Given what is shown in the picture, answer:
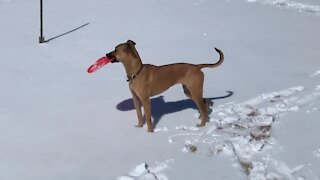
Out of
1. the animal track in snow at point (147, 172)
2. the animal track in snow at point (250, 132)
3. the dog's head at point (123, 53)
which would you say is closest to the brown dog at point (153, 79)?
the dog's head at point (123, 53)

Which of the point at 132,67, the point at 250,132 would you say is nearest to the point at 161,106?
the point at 132,67

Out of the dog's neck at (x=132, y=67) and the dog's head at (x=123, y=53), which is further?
the dog's neck at (x=132, y=67)

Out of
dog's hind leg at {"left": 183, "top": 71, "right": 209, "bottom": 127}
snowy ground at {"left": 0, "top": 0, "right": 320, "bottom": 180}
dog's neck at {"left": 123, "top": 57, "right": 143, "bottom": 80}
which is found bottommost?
snowy ground at {"left": 0, "top": 0, "right": 320, "bottom": 180}

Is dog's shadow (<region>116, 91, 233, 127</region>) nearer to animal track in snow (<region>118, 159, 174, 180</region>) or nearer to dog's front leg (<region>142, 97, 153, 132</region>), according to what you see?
dog's front leg (<region>142, 97, 153, 132</region>)

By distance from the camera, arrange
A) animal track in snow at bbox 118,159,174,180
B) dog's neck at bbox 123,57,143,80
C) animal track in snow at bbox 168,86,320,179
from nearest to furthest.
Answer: animal track in snow at bbox 118,159,174,180
animal track in snow at bbox 168,86,320,179
dog's neck at bbox 123,57,143,80

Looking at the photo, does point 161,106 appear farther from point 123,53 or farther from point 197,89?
point 123,53

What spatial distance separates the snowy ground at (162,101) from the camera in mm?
5453

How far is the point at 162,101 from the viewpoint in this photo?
7.36 m

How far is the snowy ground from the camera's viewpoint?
545 centimetres

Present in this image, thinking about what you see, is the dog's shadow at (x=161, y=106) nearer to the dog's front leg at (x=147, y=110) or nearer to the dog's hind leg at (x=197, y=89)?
the dog's front leg at (x=147, y=110)

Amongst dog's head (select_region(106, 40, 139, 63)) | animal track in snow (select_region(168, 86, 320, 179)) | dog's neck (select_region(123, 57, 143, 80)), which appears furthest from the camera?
dog's neck (select_region(123, 57, 143, 80))

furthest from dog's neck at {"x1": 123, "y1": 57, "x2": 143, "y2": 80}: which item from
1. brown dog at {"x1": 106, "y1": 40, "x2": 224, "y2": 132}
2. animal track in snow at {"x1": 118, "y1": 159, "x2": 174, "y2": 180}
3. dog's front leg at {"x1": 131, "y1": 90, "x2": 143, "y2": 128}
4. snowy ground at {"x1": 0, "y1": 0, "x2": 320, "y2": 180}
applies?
animal track in snow at {"x1": 118, "y1": 159, "x2": 174, "y2": 180}

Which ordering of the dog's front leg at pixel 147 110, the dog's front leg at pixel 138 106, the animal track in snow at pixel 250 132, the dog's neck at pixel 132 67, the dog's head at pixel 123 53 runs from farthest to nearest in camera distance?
the dog's front leg at pixel 138 106, the dog's front leg at pixel 147 110, the dog's neck at pixel 132 67, the dog's head at pixel 123 53, the animal track in snow at pixel 250 132

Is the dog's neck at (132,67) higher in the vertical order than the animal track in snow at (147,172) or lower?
higher
